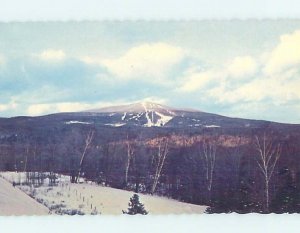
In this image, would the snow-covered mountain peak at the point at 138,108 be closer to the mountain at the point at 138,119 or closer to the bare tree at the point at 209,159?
the mountain at the point at 138,119

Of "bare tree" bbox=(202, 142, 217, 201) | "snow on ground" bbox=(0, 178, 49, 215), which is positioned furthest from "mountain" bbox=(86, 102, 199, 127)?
"snow on ground" bbox=(0, 178, 49, 215)

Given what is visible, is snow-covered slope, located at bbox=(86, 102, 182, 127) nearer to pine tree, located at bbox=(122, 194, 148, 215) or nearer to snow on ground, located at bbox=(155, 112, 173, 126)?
snow on ground, located at bbox=(155, 112, 173, 126)

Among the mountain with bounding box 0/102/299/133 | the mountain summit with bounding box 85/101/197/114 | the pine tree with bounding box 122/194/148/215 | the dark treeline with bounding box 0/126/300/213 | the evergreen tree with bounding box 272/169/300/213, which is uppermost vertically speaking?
the mountain summit with bounding box 85/101/197/114

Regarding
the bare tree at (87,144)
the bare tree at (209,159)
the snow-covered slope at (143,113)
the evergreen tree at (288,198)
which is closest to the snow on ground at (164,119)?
the snow-covered slope at (143,113)

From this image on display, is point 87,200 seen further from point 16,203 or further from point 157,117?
point 157,117

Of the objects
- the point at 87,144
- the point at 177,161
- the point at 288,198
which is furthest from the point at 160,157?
the point at 288,198

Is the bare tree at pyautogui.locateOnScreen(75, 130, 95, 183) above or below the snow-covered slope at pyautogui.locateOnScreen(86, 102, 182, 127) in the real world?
below

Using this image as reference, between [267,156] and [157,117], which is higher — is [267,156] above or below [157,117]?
below
